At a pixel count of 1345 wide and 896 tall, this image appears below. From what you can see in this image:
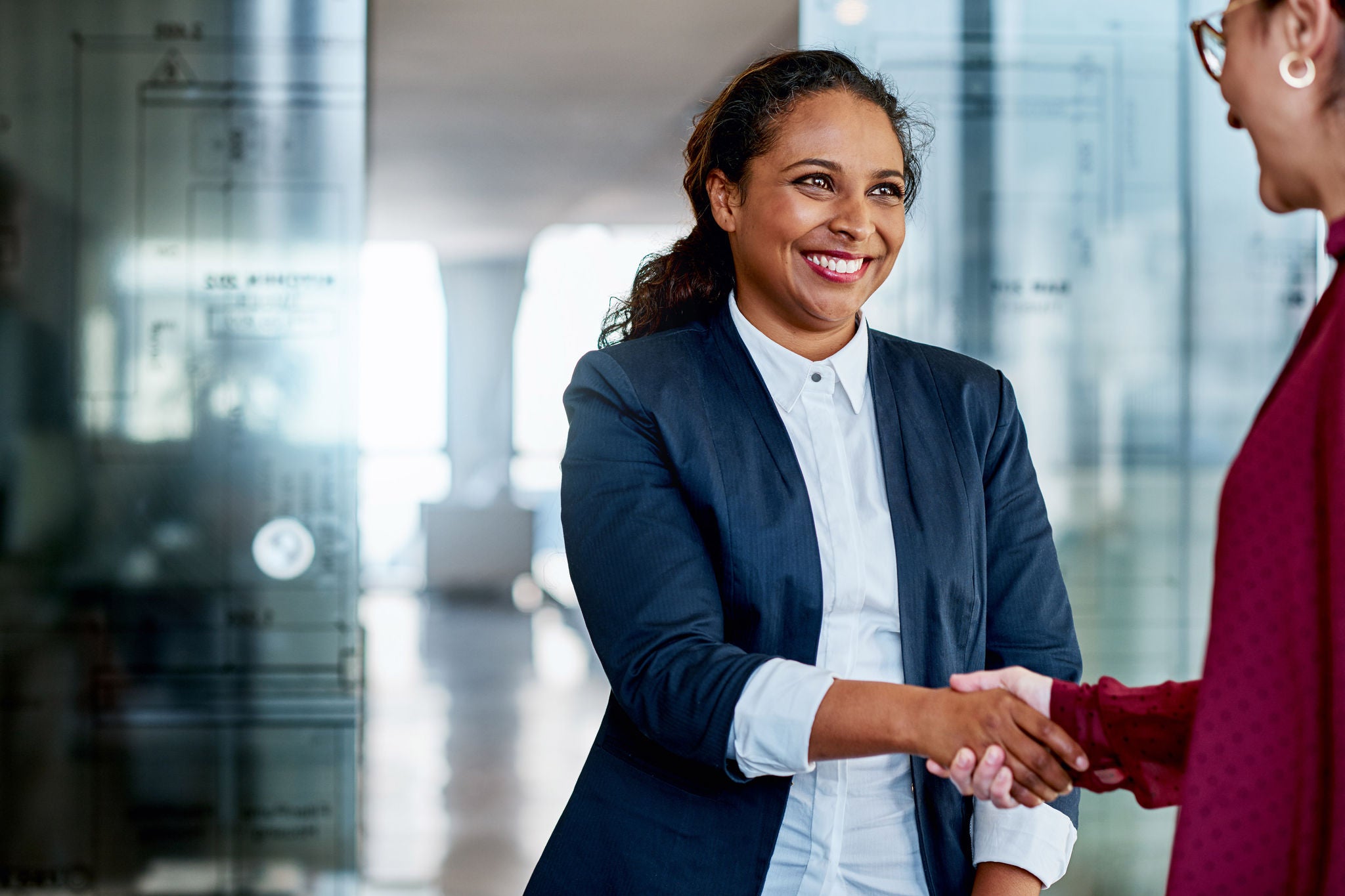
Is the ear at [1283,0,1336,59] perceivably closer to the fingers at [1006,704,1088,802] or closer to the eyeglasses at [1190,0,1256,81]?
the eyeglasses at [1190,0,1256,81]

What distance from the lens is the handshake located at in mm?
1169

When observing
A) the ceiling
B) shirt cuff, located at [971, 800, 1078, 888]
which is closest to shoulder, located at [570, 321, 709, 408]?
shirt cuff, located at [971, 800, 1078, 888]

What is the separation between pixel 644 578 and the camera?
1244mm

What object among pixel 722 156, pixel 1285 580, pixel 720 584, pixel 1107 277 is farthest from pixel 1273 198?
pixel 1107 277

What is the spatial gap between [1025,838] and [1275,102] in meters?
0.83

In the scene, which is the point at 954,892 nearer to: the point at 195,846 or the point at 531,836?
the point at 195,846

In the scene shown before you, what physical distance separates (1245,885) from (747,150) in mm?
985

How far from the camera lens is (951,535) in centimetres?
133

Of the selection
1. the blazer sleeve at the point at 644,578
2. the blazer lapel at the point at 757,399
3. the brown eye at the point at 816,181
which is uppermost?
the brown eye at the point at 816,181

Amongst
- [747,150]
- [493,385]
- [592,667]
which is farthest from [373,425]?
[747,150]

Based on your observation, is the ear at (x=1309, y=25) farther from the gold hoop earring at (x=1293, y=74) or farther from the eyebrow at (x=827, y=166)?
the eyebrow at (x=827, y=166)

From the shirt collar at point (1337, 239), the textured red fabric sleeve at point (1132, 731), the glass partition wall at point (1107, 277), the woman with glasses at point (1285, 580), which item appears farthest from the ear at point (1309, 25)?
the glass partition wall at point (1107, 277)

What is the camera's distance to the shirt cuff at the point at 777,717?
44.8 inches

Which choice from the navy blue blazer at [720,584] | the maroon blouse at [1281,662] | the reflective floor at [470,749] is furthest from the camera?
the reflective floor at [470,749]
